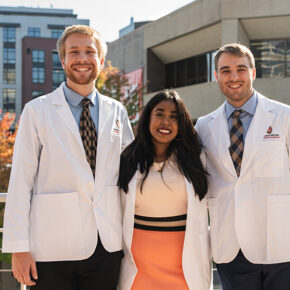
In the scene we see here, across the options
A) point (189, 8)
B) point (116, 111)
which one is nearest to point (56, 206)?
point (116, 111)

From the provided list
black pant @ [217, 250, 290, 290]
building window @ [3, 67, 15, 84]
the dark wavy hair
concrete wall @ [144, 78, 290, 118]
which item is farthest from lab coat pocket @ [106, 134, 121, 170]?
building window @ [3, 67, 15, 84]

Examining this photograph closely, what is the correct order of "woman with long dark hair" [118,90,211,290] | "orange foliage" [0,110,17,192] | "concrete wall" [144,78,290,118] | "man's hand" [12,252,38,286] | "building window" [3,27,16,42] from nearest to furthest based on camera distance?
"man's hand" [12,252,38,286] → "woman with long dark hair" [118,90,211,290] → "orange foliage" [0,110,17,192] → "concrete wall" [144,78,290,118] → "building window" [3,27,16,42]

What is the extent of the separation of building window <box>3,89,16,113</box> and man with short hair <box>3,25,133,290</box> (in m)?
61.9

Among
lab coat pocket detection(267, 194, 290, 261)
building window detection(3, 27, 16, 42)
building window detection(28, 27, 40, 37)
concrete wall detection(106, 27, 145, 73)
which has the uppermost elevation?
building window detection(28, 27, 40, 37)

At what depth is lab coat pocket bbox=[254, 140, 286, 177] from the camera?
9.64 feet

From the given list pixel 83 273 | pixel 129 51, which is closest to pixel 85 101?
pixel 83 273

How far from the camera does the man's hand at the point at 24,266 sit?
2660 millimetres

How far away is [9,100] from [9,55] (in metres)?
6.77

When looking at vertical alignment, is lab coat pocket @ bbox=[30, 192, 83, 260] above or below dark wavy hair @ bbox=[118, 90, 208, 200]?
below

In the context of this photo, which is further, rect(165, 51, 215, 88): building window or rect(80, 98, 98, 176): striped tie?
rect(165, 51, 215, 88): building window

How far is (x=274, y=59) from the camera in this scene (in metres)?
20.3

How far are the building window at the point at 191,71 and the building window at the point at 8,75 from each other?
42.3 meters

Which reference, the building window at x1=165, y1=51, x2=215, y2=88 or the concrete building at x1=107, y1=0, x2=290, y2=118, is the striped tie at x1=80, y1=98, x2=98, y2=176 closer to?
the concrete building at x1=107, y1=0, x2=290, y2=118

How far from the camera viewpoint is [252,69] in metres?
3.31
